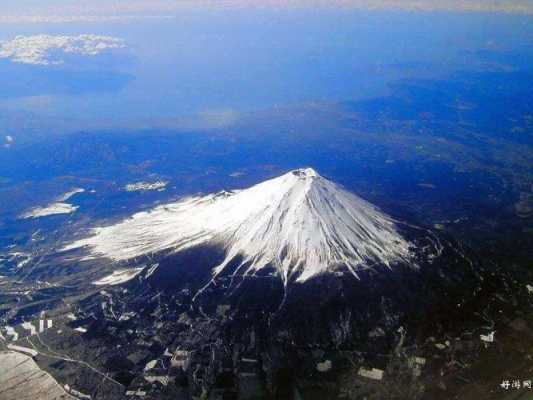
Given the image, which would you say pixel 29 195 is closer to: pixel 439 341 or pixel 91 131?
pixel 91 131

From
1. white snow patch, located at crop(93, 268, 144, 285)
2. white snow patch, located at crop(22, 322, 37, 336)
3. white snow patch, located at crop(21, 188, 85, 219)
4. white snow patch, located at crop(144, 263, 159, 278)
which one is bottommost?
white snow patch, located at crop(21, 188, 85, 219)

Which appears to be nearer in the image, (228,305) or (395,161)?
(228,305)

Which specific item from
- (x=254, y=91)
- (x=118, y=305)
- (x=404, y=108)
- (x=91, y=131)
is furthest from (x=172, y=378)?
(x=254, y=91)

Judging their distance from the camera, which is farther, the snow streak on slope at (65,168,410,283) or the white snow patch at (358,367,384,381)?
the snow streak on slope at (65,168,410,283)

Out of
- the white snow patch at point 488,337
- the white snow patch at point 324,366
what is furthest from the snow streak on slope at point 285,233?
the white snow patch at point 488,337

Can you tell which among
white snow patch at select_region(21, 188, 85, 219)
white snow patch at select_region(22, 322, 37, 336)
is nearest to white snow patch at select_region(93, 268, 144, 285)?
white snow patch at select_region(22, 322, 37, 336)

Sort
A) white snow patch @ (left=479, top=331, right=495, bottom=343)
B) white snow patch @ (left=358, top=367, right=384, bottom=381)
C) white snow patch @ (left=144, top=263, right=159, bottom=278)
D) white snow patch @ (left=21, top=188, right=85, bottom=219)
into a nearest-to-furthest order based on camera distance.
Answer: white snow patch @ (left=358, top=367, right=384, bottom=381)
white snow patch @ (left=479, top=331, right=495, bottom=343)
white snow patch @ (left=144, top=263, right=159, bottom=278)
white snow patch @ (left=21, top=188, right=85, bottom=219)

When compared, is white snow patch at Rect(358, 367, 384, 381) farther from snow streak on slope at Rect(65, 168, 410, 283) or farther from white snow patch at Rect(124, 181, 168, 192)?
white snow patch at Rect(124, 181, 168, 192)

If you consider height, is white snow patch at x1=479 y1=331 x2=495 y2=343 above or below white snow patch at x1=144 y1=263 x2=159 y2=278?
below
